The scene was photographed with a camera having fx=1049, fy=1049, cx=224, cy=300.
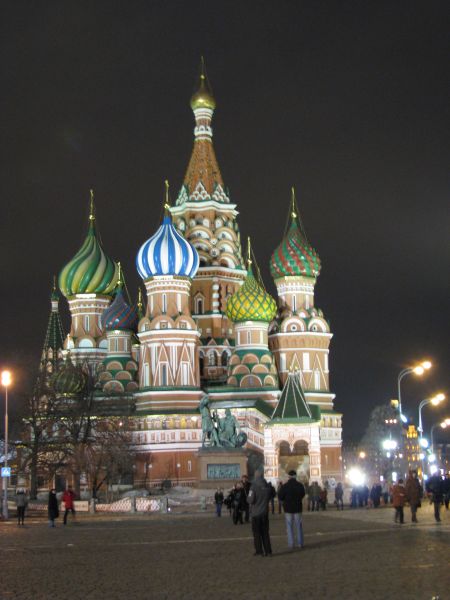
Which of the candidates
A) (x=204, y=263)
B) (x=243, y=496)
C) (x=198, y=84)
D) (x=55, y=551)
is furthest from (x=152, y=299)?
(x=55, y=551)

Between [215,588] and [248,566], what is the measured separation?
2.51 meters

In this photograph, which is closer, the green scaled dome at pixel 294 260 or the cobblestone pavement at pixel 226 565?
the cobblestone pavement at pixel 226 565

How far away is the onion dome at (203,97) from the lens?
3177 inches

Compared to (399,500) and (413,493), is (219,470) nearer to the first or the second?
(413,493)

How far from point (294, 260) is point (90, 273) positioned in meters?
15.0

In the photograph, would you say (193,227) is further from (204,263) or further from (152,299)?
(152,299)

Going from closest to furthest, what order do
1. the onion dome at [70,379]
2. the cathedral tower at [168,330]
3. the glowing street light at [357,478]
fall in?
the glowing street light at [357,478]
the onion dome at [70,379]
the cathedral tower at [168,330]

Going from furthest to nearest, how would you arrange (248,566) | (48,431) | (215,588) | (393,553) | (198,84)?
(198,84) < (48,431) < (393,553) < (248,566) < (215,588)

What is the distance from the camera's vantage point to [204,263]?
7556 cm

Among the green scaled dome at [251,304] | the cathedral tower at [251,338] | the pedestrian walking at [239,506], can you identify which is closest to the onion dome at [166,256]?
the green scaled dome at [251,304]

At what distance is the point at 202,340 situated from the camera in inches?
2938

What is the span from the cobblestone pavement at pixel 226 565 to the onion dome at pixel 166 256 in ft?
141

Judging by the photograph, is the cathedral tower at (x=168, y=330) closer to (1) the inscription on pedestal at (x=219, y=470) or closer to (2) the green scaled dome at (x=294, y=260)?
(2) the green scaled dome at (x=294, y=260)

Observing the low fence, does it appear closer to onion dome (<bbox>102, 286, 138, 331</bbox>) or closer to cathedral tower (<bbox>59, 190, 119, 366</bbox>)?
Result: onion dome (<bbox>102, 286, 138, 331</bbox>)
